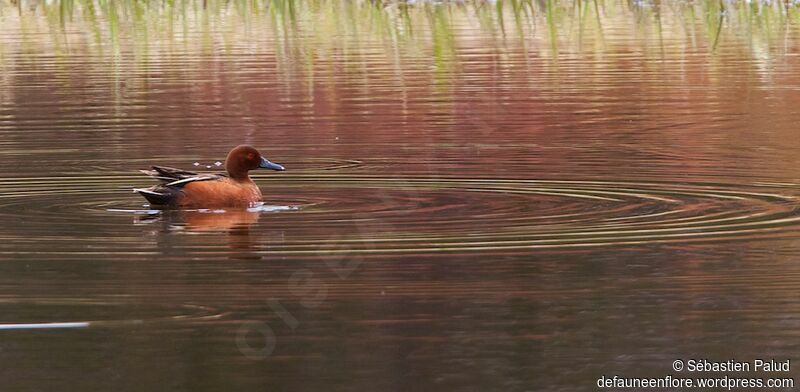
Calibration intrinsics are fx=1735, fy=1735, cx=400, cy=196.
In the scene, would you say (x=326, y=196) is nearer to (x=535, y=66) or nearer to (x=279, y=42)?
(x=535, y=66)

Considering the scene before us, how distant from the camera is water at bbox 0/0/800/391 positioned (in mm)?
Answer: 6555

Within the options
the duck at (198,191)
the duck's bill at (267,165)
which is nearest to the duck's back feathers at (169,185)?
the duck at (198,191)

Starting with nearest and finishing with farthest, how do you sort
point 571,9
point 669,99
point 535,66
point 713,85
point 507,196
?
point 507,196 < point 669,99 < point 713,85 < point 535,66 < point 571,9

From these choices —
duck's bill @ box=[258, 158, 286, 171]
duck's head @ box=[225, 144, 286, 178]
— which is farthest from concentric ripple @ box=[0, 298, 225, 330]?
duck's bill @ box=[258, 158, 286, 171]

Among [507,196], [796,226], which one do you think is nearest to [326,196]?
[507,196]

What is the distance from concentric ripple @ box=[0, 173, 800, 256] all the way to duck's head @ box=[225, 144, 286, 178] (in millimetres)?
255

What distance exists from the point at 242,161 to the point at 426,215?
1.75 metres

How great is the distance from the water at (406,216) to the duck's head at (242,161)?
0.33 m

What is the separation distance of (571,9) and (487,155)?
12.3 meters

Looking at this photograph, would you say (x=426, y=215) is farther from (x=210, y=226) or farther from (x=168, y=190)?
(x=168, y=190)

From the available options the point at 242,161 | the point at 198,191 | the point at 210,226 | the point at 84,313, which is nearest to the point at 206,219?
the point at 210,226

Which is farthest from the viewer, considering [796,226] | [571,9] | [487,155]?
[571,9]

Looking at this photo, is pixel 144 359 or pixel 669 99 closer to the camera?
pixel 144 359

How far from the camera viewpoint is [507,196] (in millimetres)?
10680
